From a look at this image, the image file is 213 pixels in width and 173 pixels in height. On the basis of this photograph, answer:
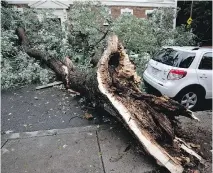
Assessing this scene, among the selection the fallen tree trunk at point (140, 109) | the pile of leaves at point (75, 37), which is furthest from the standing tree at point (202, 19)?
the fallen tree trunk at point (140, 109)

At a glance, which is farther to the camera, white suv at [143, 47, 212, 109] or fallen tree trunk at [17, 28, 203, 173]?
white suv at [143, 47, 212, 109]

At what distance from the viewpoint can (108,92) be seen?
4094mm

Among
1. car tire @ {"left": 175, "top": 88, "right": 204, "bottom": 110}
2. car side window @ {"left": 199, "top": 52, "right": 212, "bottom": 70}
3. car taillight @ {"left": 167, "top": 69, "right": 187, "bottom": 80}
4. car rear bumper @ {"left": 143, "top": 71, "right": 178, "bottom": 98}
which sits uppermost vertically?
car side window @ {"left": 199, "top": 52, "right": 212, "bottom": 70}

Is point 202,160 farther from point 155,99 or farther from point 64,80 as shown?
point 64,80

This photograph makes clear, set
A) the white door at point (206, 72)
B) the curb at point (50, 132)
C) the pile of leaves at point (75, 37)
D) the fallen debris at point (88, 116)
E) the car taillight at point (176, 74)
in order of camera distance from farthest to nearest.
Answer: the pile of leaves at point (75, 37) < the white door at point (206, 72) < the car taillight at point (176, 74) < the fallen debris at point (88, 116) < the curb at point (50, 132)

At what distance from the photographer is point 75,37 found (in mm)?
9047

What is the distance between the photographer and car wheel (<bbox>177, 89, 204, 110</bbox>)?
5.49 metres

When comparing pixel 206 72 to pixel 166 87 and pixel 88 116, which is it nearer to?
pixel 166 87

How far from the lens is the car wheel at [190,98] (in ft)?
18.0

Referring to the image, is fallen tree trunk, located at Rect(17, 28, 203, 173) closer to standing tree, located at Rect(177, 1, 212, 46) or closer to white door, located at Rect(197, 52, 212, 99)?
white door, located at Rect(197, 52, 212, 99)

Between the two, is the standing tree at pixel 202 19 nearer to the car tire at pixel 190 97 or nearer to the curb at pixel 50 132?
the car tire at pixel 190 97

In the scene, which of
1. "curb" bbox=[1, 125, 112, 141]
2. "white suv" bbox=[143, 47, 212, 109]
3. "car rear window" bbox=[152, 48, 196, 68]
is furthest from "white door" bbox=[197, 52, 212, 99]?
"curb" bbox=[1, 125, 112, 141]

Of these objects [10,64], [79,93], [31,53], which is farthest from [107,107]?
[31,53]

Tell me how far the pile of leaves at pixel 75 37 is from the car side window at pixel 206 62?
2153mm
